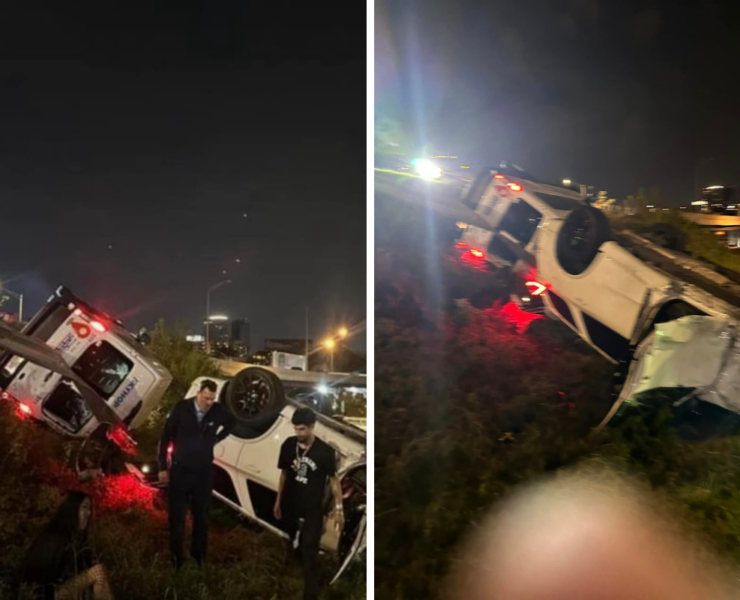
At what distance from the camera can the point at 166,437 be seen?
1889mm

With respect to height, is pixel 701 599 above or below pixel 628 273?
below

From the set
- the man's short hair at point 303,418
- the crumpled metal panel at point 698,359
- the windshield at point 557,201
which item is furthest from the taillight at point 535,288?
the man's short hair at point 303,418

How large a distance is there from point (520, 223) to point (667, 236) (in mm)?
701

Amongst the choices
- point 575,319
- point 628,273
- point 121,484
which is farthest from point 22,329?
point 628,273

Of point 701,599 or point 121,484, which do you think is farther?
point 701,599

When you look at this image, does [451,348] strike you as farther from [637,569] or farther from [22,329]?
[22,329]

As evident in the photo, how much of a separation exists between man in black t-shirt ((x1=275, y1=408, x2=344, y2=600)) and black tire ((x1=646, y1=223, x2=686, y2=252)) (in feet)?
5.60

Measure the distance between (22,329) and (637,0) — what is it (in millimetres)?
2958

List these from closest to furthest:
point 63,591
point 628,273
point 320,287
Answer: point 63,591, point 320,287, point 628,273

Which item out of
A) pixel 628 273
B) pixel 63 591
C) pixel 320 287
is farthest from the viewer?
pixel 628 273

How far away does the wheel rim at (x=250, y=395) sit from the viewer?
1.91 meters

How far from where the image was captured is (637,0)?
2178 mm

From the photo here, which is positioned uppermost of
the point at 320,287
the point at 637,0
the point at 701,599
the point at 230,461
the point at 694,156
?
the point at 637,0

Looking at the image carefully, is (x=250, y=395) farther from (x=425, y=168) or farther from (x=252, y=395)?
(x=425, y=168)
